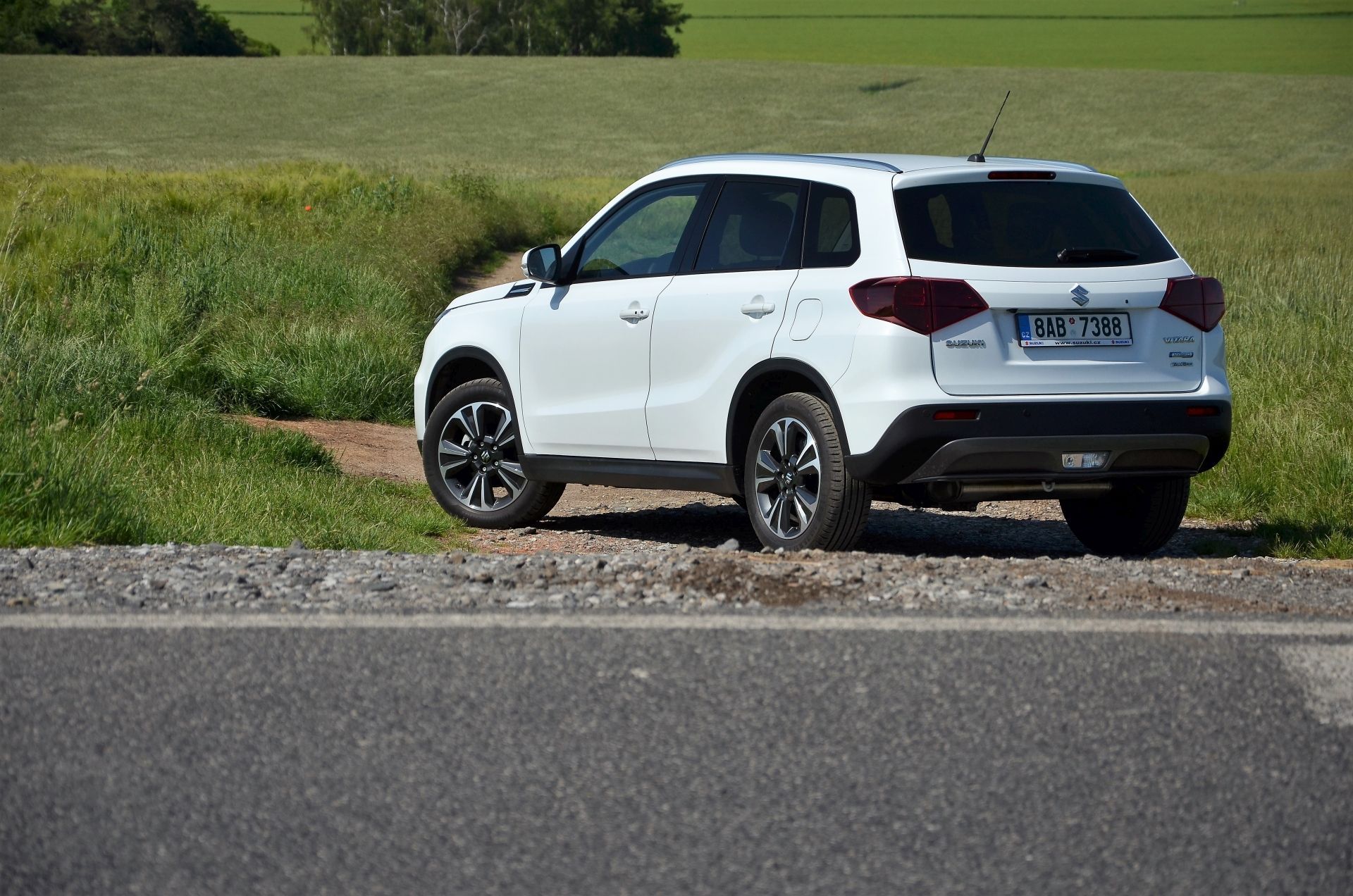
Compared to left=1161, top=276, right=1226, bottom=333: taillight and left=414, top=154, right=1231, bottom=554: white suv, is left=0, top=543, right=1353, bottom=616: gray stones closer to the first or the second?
left=414, top=154, right=1231, bottom=554: white suv

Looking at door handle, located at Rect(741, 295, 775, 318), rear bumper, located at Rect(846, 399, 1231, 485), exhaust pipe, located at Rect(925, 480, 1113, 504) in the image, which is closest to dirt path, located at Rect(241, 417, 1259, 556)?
exhaust pipe, located at Rect(925, 480, 1113, 504)

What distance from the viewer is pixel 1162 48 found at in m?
104

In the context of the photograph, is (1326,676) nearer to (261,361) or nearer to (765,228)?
(765,228)

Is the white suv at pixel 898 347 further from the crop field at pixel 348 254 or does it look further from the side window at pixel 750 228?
the crop field at pixel 348 254

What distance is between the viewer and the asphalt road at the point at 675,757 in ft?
12.2

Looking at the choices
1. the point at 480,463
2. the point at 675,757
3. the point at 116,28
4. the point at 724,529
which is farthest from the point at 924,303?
A: the point at 116,28

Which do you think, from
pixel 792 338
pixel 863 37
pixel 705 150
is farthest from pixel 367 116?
pixel 792 338

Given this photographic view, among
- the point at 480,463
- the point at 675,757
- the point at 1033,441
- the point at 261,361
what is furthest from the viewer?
the point at 261,361

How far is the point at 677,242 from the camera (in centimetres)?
845

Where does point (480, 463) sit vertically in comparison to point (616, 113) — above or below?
below

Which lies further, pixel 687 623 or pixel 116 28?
pixel 116 28

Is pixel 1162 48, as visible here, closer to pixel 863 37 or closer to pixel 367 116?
pixel 863 37

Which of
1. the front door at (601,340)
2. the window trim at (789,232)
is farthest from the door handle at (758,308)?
the front door at (601,340)

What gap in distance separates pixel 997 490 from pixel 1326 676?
2343 millimetres
